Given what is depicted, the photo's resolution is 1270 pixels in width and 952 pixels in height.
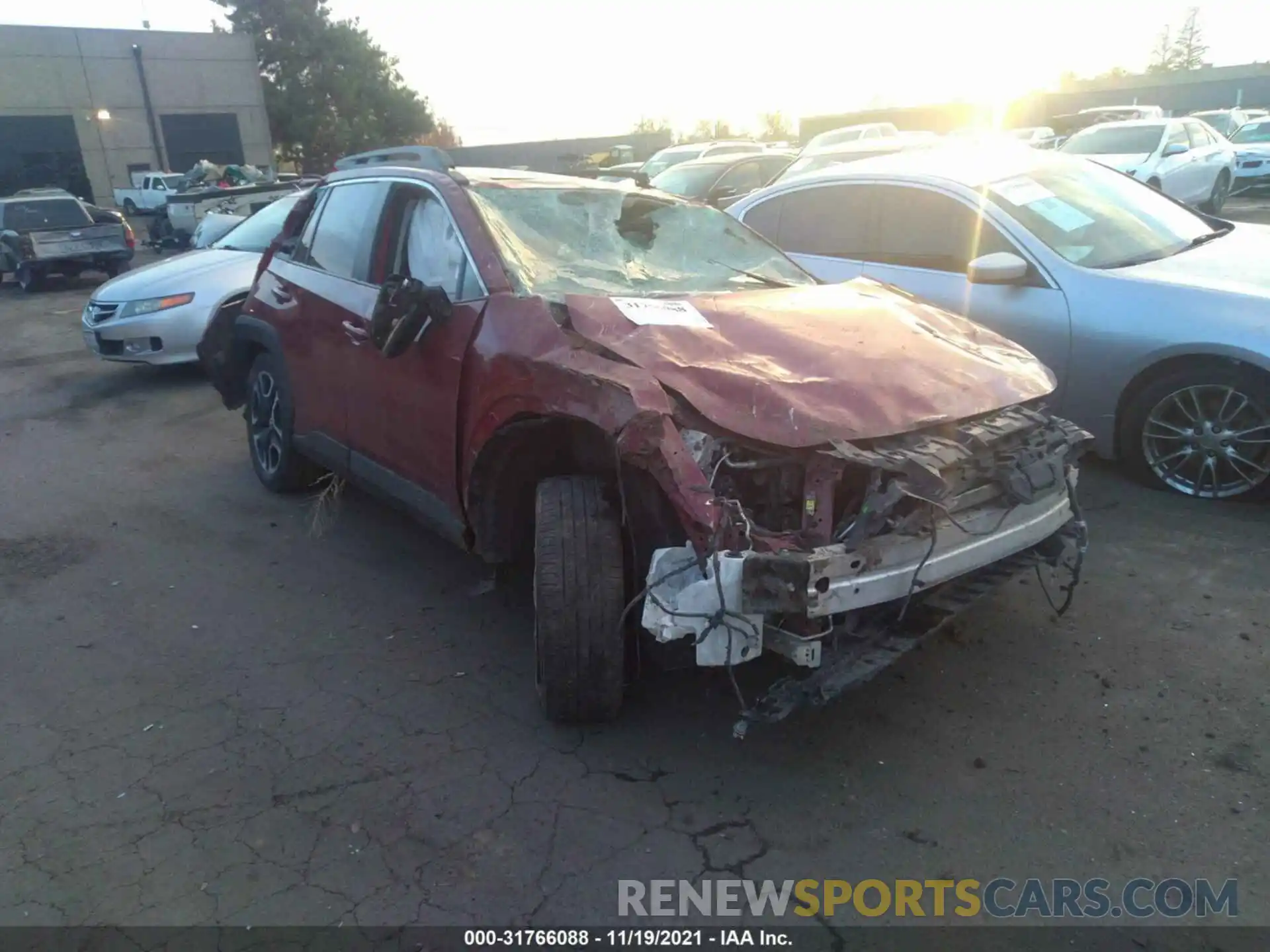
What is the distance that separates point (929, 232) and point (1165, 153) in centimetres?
977

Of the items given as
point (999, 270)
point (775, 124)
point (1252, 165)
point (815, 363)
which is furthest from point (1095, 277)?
point (775, 124)

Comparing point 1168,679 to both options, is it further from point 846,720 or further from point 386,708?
point 386,708

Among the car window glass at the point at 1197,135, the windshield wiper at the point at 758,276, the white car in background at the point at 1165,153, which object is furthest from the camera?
the car window glass at the point at 1197,135

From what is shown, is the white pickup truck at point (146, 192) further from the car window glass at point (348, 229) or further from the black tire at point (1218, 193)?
the black tire at point (1218, 193)

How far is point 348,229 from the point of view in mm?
4676

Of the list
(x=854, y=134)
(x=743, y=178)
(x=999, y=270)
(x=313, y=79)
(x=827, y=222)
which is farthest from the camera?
(x=313, y=79)

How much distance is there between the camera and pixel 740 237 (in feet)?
15.4

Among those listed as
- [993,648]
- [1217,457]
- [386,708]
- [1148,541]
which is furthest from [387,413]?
[1217,457]

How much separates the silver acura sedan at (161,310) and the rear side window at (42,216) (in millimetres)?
9985

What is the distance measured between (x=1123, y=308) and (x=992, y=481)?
232 centimetres

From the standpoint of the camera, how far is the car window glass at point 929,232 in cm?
545

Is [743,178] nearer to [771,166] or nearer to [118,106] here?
[771,166]

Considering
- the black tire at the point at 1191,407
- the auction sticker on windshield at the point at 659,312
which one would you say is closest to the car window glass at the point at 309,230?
the auction sticker on windshield at the point at 659,312

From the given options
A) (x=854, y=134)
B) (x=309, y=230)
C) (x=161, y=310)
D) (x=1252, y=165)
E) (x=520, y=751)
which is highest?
(x=854, y=134)
